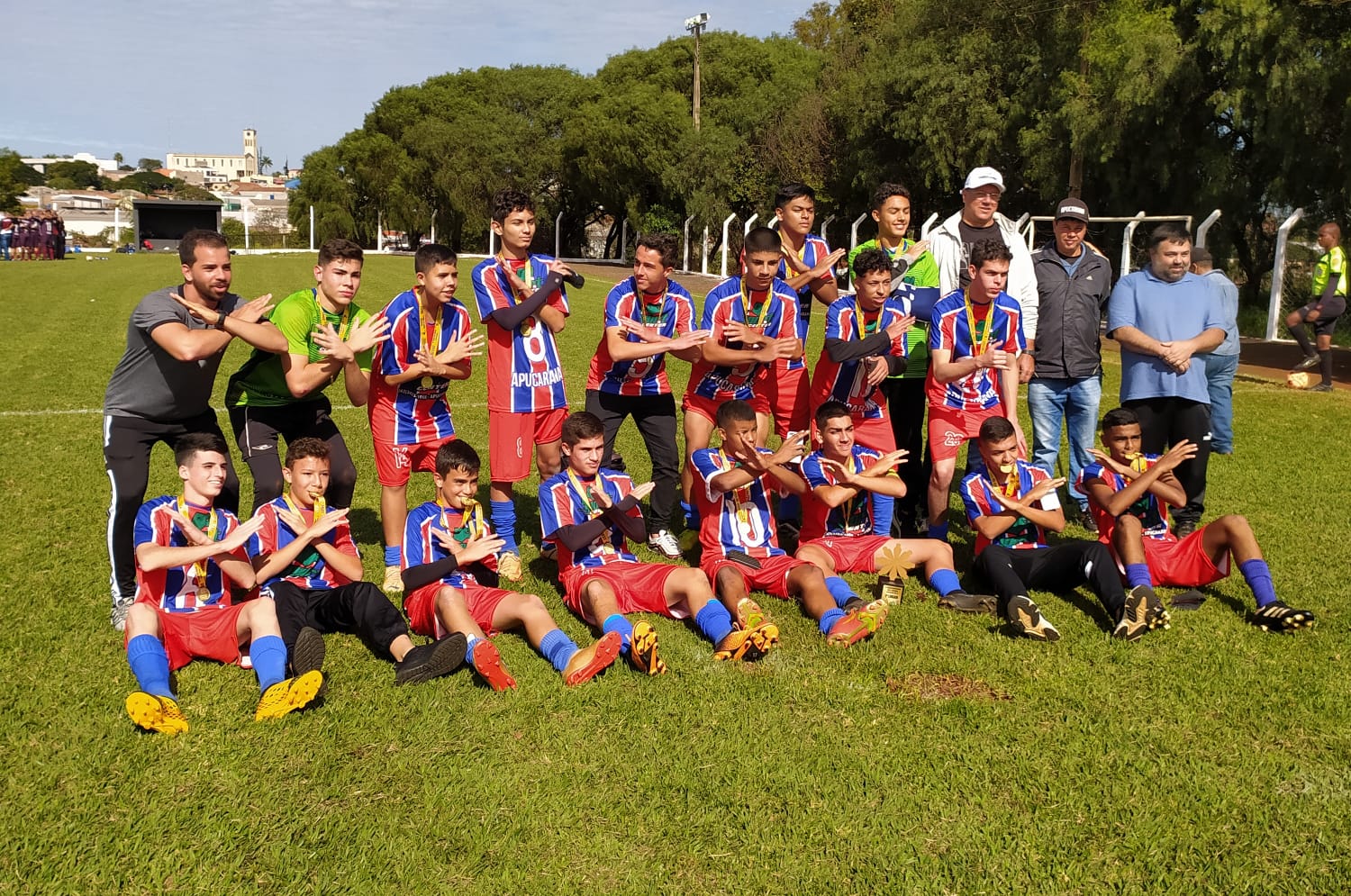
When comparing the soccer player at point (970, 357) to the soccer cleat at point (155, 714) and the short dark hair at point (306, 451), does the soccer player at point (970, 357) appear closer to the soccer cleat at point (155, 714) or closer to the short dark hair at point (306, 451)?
the short dark hair at point (306, 451)

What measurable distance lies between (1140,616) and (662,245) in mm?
3449

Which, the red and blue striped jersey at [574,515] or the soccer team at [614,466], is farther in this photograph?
the red and blue striped jersey at [574,515]

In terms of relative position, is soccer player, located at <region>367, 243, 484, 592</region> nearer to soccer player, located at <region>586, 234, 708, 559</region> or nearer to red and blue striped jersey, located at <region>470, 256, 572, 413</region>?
red and blue striped jersey, located at <region>470, 256, 572, 413</region>

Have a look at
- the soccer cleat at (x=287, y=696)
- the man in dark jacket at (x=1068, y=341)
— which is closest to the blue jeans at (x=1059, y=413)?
the man in dark jacket at (x=1068, y=341)

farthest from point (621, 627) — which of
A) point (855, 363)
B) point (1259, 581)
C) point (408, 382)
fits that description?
point (1259, 581)

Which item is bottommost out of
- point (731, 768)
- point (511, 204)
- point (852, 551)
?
point (731, 768)

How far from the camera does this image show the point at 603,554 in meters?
5.63

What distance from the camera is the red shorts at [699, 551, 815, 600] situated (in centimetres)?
570

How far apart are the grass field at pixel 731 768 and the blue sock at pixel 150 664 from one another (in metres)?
0.17

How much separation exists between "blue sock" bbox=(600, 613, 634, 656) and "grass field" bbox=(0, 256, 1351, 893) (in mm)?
240

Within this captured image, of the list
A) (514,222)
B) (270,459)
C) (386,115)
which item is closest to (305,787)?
(270,459)

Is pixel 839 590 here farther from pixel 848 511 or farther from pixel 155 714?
pixel 155 714

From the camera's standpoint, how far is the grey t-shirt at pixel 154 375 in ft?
17.4

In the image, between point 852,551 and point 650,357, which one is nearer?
point 852,551
